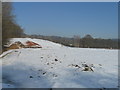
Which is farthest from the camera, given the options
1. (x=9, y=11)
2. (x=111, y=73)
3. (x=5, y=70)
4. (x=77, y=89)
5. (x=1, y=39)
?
(x=9, y=11)

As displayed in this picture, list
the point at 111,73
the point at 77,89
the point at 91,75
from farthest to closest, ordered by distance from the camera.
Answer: the point at 111,73, the point at 91,75, the point at 77,89

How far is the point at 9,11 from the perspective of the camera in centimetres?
3278

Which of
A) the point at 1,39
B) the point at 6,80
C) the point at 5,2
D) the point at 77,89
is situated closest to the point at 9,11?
the point at 5,2

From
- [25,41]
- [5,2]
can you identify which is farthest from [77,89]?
[25,41]

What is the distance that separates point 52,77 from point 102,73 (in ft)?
9.24

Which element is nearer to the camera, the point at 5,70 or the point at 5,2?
the point at 5,70

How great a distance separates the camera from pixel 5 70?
1385 centimetres

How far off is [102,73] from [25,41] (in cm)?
4049

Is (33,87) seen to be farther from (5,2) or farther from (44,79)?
(5,2)

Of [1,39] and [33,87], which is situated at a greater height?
[1,39]

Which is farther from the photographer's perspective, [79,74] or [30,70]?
[30,70]

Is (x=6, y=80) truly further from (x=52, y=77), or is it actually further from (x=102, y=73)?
(x=102, y=73)

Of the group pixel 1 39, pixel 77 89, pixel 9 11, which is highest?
pixel 9 11

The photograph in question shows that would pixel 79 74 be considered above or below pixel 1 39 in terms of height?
below
